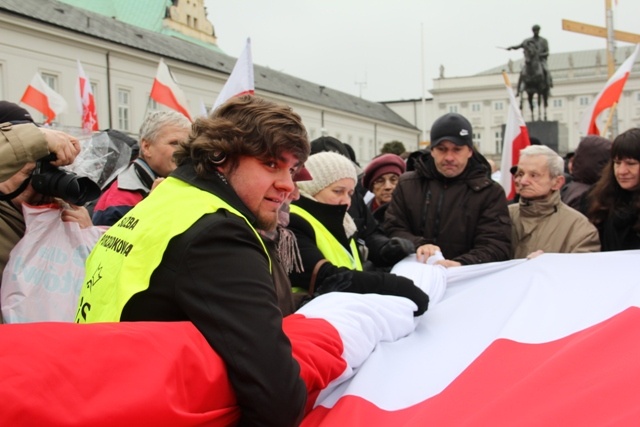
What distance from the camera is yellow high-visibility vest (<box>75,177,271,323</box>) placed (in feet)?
4.76

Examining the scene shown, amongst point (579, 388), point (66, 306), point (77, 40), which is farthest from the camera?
point (77, 40)

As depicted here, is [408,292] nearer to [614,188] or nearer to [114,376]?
[114,376]

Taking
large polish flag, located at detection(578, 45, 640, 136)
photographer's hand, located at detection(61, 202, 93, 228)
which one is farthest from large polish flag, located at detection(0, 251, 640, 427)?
large polish flag, located at detection(578, 45, 640, 136)

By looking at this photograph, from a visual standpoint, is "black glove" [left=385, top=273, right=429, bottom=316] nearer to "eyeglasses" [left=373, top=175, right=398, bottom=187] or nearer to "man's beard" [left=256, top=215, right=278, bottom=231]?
"man's beard" [left=256, top=215, right=278, bottom=231]

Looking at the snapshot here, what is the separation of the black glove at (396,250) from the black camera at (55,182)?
63.2 inches

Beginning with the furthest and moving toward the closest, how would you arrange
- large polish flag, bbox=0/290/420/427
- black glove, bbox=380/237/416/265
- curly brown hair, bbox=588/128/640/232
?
curly brown hair, bbox=588/128/640/232 → black glove, bbox=380/237/416/265 → large polish flag, bbox=0/290/420/427

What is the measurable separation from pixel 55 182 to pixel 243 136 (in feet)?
2.97

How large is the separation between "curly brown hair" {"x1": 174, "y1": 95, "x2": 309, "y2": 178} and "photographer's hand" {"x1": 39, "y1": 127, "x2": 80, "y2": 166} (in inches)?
28.1

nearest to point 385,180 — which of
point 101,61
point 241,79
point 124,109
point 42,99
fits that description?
point 241,79

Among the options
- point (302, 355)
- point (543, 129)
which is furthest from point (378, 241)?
point (543, 129)

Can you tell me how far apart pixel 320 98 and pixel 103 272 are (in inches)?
2068

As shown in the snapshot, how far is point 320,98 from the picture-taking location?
53.2 meters

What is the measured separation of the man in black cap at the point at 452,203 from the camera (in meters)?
3.63

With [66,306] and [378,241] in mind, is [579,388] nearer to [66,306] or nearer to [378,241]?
[66,306]
